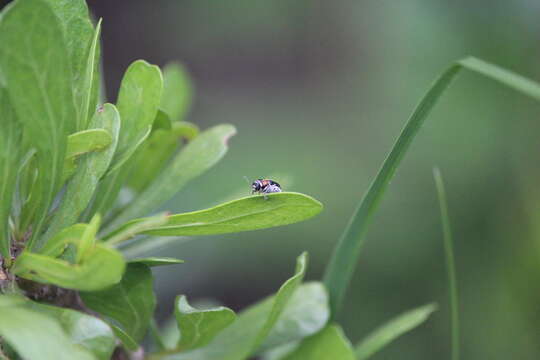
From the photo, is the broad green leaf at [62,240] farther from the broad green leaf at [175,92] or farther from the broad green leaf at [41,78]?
the broad green leaf at [175,92]

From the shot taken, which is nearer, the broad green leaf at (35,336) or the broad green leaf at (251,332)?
the broad green leaf at (35,336)

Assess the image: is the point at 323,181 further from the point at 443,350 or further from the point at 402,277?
the point at 443,350

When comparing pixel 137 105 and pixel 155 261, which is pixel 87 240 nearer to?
pixel 155 261

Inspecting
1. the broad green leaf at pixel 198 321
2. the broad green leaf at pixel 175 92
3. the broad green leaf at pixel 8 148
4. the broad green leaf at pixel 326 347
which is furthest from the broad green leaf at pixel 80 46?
the broad green leaf at pixel 326 347

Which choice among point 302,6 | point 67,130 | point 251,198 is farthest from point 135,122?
point 302,6

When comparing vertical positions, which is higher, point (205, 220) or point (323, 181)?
point (205, 220)

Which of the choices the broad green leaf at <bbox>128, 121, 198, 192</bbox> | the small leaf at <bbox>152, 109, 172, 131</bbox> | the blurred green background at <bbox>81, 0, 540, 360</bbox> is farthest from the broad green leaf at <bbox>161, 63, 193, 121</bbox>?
the blurred green background at <bbox>81, 0, 540, 360</bbox>

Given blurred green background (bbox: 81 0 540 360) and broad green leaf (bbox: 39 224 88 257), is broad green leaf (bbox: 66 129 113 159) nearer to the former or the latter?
broad green leaf (bbox: 39 224 88 257)

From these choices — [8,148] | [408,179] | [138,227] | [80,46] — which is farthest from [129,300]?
[408,179]
